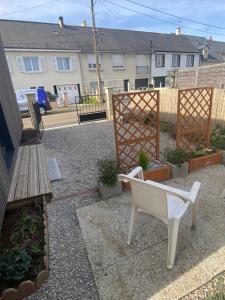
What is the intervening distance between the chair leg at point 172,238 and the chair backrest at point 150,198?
100 mm

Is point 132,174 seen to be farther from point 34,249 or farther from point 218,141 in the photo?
point 218,141

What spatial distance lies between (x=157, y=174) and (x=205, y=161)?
1225 mm

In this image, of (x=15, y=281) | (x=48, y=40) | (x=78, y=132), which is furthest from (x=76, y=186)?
(x=48, y=40)

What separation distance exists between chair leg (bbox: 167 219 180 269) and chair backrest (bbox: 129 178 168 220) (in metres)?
0.10

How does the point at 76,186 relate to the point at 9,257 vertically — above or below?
below

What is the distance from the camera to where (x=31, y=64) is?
16156 millimetres

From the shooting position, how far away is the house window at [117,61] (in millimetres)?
19422

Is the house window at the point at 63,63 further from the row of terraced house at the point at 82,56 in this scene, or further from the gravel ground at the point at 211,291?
the gravel ground at the point at 211,291

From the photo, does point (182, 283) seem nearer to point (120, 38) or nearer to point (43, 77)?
point (43, 77)

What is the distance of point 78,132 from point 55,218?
501 centimetres

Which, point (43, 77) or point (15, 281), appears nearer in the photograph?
point (15, 281)

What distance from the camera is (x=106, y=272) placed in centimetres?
202

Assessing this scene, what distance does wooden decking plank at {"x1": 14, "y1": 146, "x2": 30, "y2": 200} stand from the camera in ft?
9.89

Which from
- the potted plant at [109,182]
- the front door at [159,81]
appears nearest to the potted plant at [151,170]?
the potted plant at [109,182]
